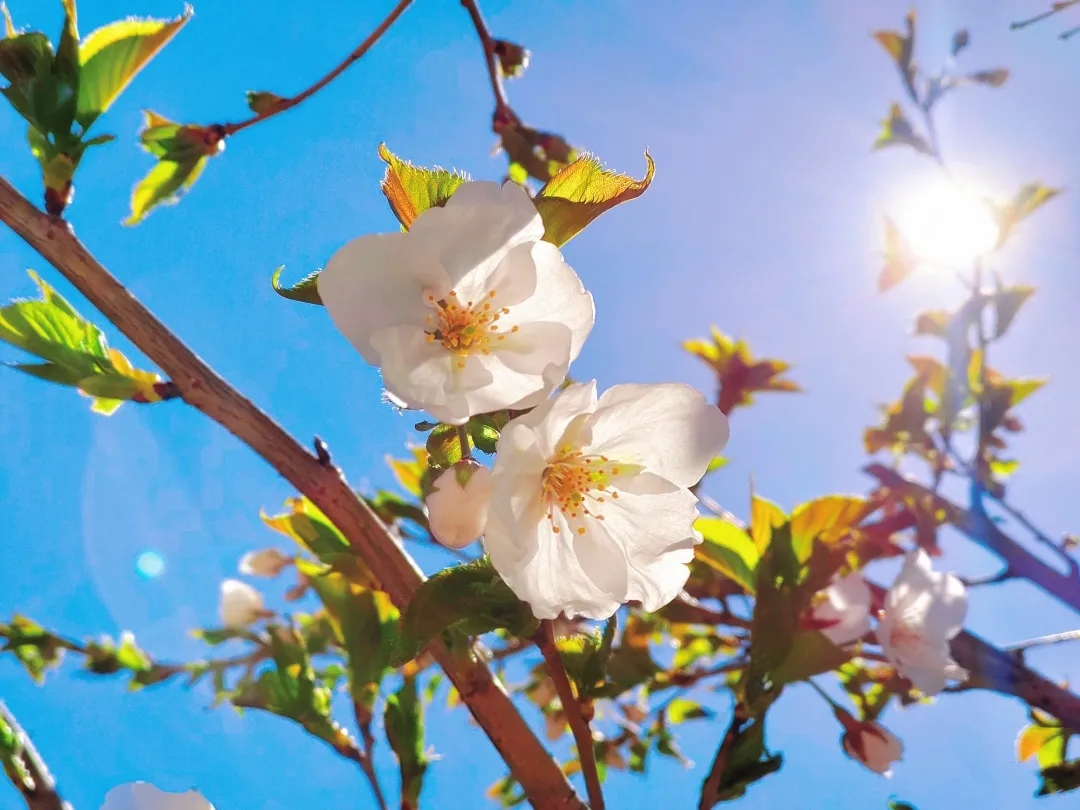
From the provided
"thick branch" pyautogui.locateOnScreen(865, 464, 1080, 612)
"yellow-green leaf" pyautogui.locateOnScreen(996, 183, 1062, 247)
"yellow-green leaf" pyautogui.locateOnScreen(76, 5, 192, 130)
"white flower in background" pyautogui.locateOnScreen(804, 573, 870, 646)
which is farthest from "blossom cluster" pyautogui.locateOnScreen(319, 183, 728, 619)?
"yellow-green leaf" pyautogui.locateOnScreen(996, 183, 1062, 247)

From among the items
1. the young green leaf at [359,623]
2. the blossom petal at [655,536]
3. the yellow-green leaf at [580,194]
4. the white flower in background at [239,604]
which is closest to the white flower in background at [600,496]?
the blossom petal at [655,536]

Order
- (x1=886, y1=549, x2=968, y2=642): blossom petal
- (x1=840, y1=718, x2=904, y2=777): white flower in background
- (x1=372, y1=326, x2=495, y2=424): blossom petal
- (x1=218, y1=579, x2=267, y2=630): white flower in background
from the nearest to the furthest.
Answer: (x1=372, y1=326, x2=495, y2=424): blossom petal
(x1=840, y1=718, x2=904, y2=777): white flower in background
(x1=886, y1=549, x2=968, y2=642): blossom petal
(x1=218, y1=579, x2=267, y2=630): white flower in background

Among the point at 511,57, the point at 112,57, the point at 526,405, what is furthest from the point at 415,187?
the point at 511,57

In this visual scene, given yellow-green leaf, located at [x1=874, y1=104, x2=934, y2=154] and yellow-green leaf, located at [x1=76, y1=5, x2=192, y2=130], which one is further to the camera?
yellow-green leaf, located at [x1=874, y1=104, x2=934, y2=154]

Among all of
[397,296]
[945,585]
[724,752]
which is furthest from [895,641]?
[397,296]

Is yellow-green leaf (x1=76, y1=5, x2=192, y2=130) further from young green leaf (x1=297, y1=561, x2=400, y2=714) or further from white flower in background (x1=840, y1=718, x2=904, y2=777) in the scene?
white flower in background (x1=840, y1=718, x2=904, y2=777)
